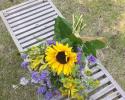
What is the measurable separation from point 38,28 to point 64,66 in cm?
100

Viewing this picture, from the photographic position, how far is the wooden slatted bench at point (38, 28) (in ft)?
10.3

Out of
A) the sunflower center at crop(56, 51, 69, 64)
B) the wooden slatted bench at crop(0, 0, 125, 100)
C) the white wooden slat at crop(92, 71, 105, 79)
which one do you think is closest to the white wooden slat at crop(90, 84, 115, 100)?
the wooden slatted bench at crop(0, 0, 125, 100)

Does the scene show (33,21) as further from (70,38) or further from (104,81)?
(104,81)

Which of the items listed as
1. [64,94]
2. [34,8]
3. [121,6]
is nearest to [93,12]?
[121,6]

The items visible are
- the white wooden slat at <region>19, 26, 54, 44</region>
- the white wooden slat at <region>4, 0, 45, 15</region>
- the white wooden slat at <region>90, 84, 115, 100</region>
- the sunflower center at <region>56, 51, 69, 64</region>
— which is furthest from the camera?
the white wooden slat at <region>4, 0, 45, 15</region>

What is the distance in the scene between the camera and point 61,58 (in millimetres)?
2523

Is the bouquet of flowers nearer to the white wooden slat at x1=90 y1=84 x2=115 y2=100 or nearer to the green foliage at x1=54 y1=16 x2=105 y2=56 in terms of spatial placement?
the green foliage at x1=54 y1=16 x2=105 y2=56

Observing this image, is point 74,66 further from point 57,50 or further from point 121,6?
point 121,6

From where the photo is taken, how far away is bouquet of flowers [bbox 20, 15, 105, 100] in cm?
263

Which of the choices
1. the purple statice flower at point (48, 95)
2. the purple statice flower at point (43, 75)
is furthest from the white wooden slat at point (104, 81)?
the purple statice flower at point (43, 75)

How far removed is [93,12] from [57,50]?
1446 millimetres

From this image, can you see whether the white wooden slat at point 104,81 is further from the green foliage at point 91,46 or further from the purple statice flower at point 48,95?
the purple statice flower at point 48,95

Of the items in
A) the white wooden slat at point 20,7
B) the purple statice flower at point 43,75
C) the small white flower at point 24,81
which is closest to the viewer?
the purple statice flower at point 43,75

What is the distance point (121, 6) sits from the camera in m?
3.92
